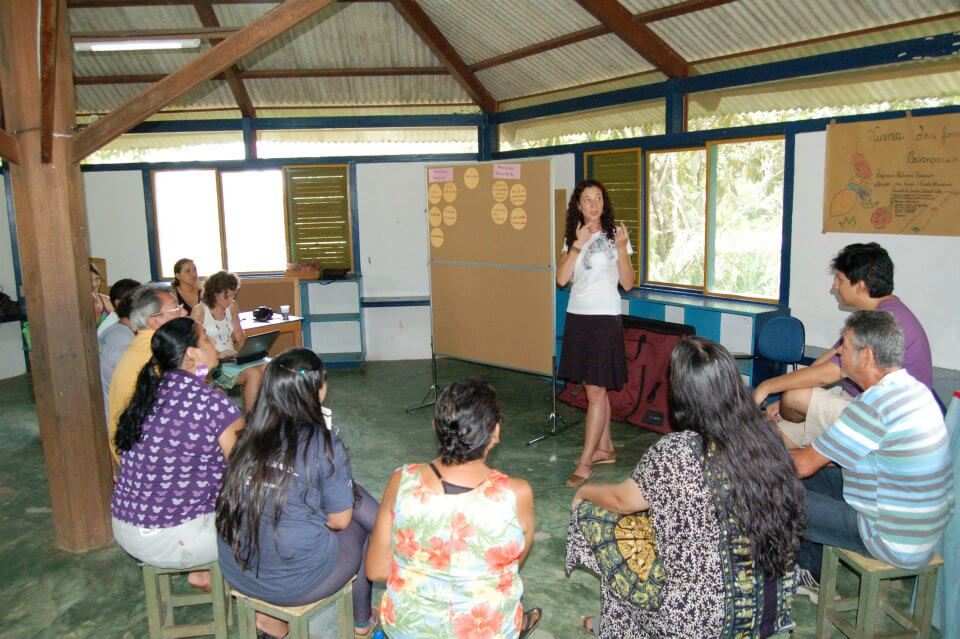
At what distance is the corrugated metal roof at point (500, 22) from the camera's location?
20.2ft

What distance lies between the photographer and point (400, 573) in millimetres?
2117

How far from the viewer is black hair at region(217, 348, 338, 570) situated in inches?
93.1

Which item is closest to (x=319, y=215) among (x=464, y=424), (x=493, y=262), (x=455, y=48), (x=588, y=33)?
(x=455, y=48)

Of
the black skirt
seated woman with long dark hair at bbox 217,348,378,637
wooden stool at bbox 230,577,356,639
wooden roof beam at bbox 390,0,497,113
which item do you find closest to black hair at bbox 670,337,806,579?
seated woman with long dark hair at bbox 217,348,378,637

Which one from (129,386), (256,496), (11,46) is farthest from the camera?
(11,46)

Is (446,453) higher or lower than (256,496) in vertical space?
higher

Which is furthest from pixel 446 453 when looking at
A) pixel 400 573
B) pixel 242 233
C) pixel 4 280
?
pixel 4 280

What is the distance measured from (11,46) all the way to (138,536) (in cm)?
252

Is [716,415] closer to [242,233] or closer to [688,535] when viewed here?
[688,535]

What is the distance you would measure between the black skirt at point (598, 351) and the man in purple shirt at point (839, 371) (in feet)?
4.23

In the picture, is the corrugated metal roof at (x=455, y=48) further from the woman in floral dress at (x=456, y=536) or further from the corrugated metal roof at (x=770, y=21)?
the woman in floral dress at (x=456, y=536)

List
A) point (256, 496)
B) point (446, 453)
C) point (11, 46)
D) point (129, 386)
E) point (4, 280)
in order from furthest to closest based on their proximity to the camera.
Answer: point (4, 280)
point (11, 46)
point (129, 386)
point (256, 496)
point (446, 453)

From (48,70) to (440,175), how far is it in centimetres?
293

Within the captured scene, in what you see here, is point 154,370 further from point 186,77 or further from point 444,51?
point 444,51
